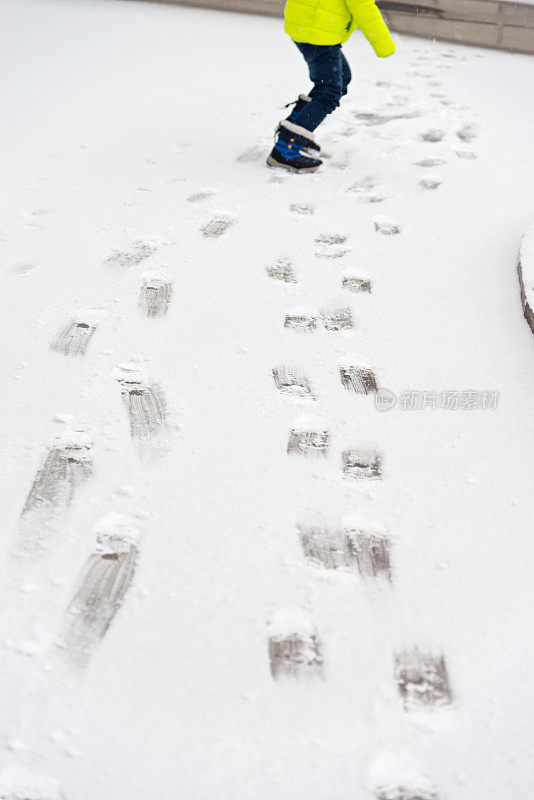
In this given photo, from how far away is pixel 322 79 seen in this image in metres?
2.62

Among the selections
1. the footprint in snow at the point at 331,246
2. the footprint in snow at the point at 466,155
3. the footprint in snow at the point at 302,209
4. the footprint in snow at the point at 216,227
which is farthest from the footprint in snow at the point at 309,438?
the footprint in snow at the point at 466,155

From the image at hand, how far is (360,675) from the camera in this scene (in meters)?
1.02

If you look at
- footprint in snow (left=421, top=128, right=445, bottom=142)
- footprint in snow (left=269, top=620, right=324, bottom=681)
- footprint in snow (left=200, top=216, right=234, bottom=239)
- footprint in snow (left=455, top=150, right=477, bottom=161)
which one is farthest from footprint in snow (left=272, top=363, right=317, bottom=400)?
footprint in snow (left=421, top=128, right=445, bottom=142)

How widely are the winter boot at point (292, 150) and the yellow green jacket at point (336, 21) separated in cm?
30

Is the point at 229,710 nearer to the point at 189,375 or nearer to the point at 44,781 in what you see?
the point at 44,781

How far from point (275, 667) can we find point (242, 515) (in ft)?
1.02

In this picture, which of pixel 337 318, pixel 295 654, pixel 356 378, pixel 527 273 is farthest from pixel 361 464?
pixel 527 273

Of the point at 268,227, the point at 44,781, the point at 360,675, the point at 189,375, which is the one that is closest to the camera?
the point at 44,781

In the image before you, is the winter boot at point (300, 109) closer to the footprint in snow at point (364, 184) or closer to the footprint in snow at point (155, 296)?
the footprint in snow at point (364, 184)

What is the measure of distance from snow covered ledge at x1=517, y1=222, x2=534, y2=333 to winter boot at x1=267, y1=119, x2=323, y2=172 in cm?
95

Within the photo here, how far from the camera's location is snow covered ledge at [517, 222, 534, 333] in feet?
5.99

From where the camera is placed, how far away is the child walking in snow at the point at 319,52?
2.48 m

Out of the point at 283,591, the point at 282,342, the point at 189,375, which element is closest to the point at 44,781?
the point at 283,591

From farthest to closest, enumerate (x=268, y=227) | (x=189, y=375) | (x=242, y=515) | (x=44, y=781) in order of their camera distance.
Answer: (x=268, y=227), (x=189, y=375), (x=242, y=515), (x=44, y=781)
